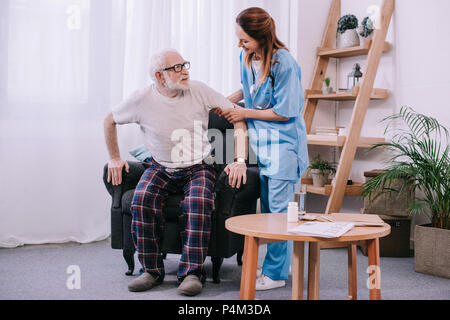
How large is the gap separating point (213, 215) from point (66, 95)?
140 centimetres

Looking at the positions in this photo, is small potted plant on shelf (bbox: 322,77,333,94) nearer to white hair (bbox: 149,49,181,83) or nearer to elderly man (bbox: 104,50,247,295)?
elderly man (bbox: 104,50,247,295)

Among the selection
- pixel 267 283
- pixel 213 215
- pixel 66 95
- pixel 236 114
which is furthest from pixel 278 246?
pixel 66 95

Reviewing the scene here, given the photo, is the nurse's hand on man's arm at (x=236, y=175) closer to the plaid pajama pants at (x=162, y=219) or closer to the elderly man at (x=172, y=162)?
the elderly man at (x=172, y=162)

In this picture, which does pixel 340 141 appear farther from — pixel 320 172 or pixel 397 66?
pixel 397 66

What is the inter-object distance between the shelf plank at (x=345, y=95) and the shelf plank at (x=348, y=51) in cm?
28

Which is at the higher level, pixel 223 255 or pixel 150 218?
pixel 150 218

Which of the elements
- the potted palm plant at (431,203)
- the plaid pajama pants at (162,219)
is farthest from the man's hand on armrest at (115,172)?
the potted palm plant at (431,203)

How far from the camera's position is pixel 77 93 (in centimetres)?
309

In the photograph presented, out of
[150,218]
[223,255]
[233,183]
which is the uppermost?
[233,183]

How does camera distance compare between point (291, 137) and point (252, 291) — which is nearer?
point (252, 291)

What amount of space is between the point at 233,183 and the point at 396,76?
1.70m

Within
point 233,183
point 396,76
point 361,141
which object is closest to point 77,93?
point 233,183

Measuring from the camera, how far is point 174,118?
2.29 m
